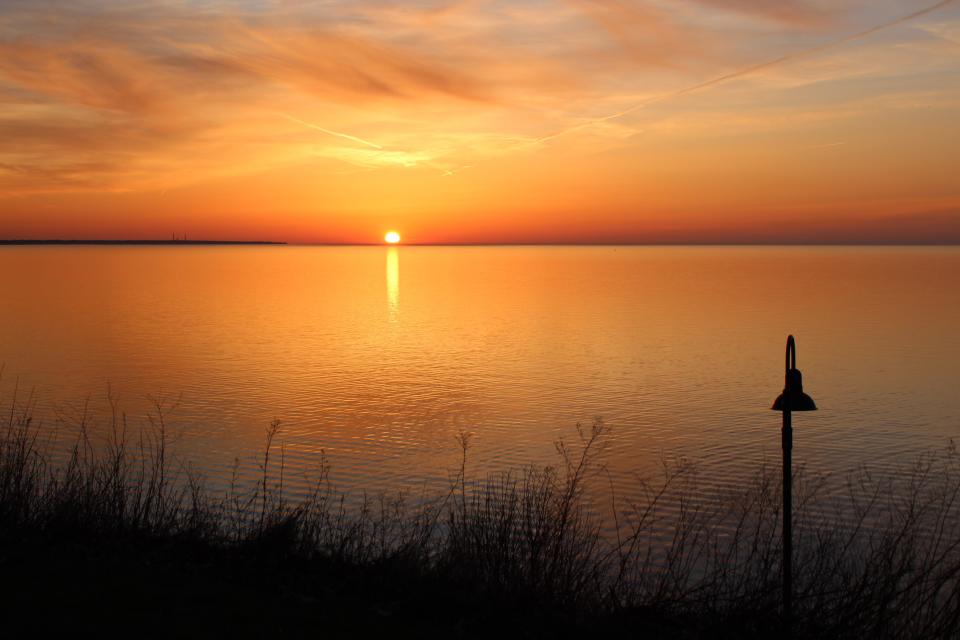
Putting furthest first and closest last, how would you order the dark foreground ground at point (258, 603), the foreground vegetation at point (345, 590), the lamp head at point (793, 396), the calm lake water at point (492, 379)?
the calm lake water at point (492, 379)
the lamp head at point (793, 396)
the foreground vegetation at point (345, 590)
the dark foreground ground at point (258, 603)

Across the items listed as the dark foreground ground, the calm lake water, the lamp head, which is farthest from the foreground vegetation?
the calm lake water

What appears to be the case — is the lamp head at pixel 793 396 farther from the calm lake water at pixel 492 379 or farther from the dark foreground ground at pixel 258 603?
the calm lake water at pixel 492 379

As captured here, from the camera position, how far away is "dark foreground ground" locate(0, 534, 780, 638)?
23.3 feet

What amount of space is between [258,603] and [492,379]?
24176 mm

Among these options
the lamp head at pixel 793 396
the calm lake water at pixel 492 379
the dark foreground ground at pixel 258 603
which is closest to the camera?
the dark foreground ground at pixel 258 603

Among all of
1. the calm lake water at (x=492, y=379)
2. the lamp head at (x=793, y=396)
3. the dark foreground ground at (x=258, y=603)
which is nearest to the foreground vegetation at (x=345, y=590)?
the dark foreground ground at (x=258, y=603)

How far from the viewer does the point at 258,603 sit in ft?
25.4

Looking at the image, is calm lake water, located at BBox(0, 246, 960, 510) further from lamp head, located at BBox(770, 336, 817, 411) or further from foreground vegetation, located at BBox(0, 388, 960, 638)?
lamp head, located at BBox(770, 336, 817, 411)

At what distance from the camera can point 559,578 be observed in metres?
9.31

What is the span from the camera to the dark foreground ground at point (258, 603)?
711cm

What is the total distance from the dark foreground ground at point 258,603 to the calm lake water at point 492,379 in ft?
27.7

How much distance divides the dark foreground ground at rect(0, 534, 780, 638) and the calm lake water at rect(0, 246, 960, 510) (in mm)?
8428

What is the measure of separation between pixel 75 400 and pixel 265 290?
6458 centimetres

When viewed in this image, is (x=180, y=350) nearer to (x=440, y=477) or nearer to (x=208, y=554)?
(x=440, y=477)
